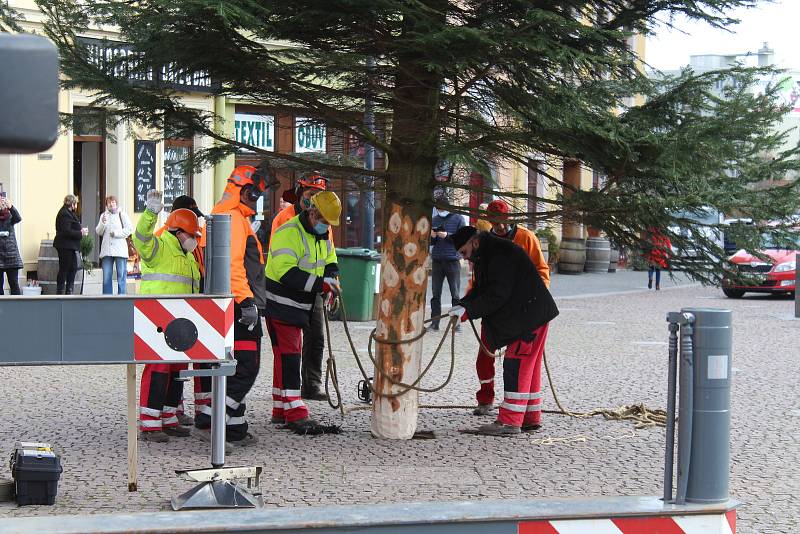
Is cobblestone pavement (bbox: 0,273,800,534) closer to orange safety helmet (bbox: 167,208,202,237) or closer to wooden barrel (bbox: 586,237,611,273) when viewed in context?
orange safety helmet (bbox: 167,208,202,237)

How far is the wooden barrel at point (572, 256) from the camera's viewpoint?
32.9m

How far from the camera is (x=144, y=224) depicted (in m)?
8.46

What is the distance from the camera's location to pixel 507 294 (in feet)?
29.5

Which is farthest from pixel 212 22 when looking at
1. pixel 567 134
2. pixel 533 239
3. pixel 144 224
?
pixel 533 239

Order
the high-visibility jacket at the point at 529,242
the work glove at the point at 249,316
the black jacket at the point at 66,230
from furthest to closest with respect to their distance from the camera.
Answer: the black jacket at the point at 66,230
the high-visibility jacket at the point at 529,242
the work glove at the point at 249,316

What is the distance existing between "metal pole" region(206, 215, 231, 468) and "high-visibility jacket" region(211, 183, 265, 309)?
1514 millimetres

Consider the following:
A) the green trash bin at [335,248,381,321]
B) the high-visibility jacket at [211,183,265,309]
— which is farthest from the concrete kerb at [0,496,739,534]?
the green trash bin at [335,248,381,321]

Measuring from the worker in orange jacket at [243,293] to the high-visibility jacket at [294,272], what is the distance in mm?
390

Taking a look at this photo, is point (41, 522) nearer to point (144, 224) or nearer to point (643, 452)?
point (144, 224)

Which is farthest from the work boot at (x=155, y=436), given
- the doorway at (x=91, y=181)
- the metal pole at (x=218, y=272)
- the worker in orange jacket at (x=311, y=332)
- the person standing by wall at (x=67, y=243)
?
the doorway at (x=91, y=181)

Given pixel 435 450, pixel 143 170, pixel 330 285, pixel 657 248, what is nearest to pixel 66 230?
pixel 143 170

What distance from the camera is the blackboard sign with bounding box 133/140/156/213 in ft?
78.8

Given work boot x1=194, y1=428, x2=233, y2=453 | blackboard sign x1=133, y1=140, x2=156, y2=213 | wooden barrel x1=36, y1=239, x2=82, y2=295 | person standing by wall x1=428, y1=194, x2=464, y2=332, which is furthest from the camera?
blackboard sign x1=133, y1=140, x2=156, y2=213

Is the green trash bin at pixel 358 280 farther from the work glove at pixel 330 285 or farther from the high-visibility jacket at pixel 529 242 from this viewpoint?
the work glove at pixel 330 285
